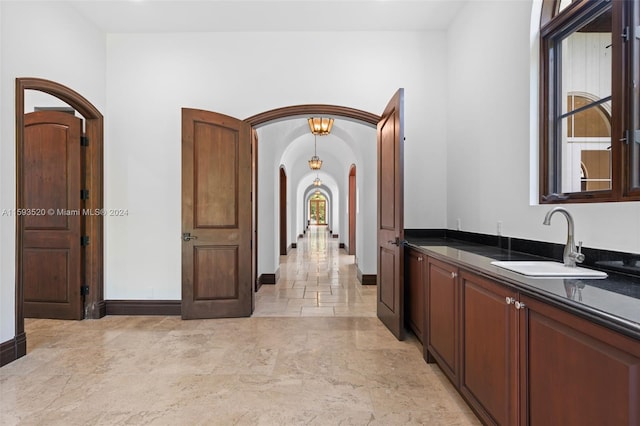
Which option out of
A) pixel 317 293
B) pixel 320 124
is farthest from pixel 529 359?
pixel 320 124

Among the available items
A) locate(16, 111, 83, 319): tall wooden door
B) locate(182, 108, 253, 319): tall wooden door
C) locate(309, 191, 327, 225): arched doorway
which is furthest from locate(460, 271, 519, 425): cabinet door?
locate(309, 191, 327, 225): arched doorway

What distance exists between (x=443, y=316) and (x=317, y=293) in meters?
3.32

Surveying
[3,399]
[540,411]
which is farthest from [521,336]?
[3,399]

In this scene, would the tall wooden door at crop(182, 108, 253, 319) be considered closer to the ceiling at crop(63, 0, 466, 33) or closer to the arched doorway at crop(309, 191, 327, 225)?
the ceiling at crop(63, 0, 466, 33)

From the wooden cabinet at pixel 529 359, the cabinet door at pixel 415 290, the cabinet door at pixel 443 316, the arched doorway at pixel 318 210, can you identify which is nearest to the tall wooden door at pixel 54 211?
the cabinet door at pixel 415 290

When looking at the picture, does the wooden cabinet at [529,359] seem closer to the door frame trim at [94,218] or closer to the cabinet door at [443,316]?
the cabinet door at [443,316]

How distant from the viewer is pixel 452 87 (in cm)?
436

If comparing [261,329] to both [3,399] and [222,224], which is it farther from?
[3,399]

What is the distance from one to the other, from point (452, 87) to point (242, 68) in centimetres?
262

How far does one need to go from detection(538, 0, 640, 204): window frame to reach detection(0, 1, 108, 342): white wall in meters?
4.45

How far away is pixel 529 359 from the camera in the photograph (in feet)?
5.30

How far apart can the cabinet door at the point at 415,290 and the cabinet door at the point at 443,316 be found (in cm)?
22

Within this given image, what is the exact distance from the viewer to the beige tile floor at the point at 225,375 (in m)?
2.36

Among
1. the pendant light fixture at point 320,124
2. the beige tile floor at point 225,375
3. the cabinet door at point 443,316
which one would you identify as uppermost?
the pendant light fixture at point 320,124
